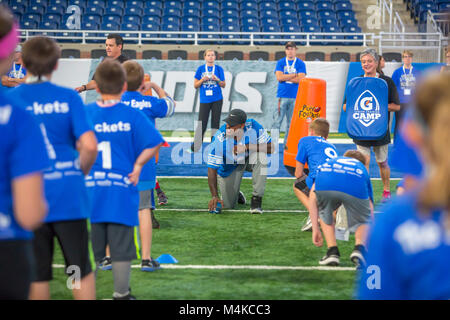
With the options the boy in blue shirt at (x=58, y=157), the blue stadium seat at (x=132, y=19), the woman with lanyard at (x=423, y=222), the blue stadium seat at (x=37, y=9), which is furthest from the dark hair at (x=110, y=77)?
the blue stadium seat at (x=37, y=9)

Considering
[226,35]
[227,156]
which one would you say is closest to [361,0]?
[226,35]

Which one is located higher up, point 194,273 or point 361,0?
point 361,0

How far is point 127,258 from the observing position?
4199mm

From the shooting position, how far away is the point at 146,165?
5.33m

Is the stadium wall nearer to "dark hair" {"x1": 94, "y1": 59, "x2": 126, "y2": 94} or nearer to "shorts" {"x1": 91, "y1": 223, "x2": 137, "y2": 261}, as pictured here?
"dark hair" {"x1": 94, "y1": 59, "x2": 126, "y2": 94}

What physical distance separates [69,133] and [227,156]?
4460mm

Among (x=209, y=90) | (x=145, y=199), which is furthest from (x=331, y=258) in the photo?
(x=209, y=90)

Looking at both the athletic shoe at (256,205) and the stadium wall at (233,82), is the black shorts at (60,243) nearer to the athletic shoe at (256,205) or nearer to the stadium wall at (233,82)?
the athletic shoe at (256,205)

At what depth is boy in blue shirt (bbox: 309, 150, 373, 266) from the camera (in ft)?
17.6

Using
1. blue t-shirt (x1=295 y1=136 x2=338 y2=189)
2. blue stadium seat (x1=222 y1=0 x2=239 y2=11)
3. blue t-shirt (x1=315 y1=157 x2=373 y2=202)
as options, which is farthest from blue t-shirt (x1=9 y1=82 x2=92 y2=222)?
blue stadium seat (x1=222 y1=0 x2=239 y2=11)

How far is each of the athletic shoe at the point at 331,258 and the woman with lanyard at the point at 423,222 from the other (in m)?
3.87

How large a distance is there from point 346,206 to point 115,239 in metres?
2.20

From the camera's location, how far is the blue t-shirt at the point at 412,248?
5.40 feet
